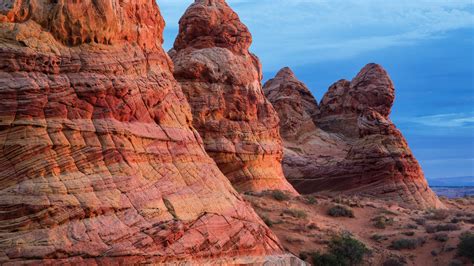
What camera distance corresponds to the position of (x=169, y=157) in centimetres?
1778

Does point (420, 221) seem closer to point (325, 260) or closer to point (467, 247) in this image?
point (467, 247)

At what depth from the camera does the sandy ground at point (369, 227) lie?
26297mm

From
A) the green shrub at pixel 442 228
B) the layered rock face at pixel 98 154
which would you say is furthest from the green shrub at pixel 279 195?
the layered rock face at pixel 98 154

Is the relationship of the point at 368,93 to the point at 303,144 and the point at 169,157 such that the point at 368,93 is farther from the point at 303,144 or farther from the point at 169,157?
the point at 169,157

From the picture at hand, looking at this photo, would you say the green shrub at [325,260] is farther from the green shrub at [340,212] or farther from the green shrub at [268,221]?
the green shrub at [340,212]

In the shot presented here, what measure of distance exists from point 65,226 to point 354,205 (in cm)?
2524

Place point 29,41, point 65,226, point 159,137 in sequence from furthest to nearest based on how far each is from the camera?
point 159,137
point 29,41
point 65,226

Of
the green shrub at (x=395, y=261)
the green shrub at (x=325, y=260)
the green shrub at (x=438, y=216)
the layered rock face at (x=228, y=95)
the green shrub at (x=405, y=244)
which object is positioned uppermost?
the layered rock face at (x=228, y=95)

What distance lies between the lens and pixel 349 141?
6088 centimetres

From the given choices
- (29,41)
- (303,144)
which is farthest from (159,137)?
(303,144)

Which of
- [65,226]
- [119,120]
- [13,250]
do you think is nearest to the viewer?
[13,250]

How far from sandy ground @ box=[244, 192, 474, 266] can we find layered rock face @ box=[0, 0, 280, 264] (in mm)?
7554

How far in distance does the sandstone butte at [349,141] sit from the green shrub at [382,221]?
945 cm

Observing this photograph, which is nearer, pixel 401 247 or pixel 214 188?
pixel 214 188
